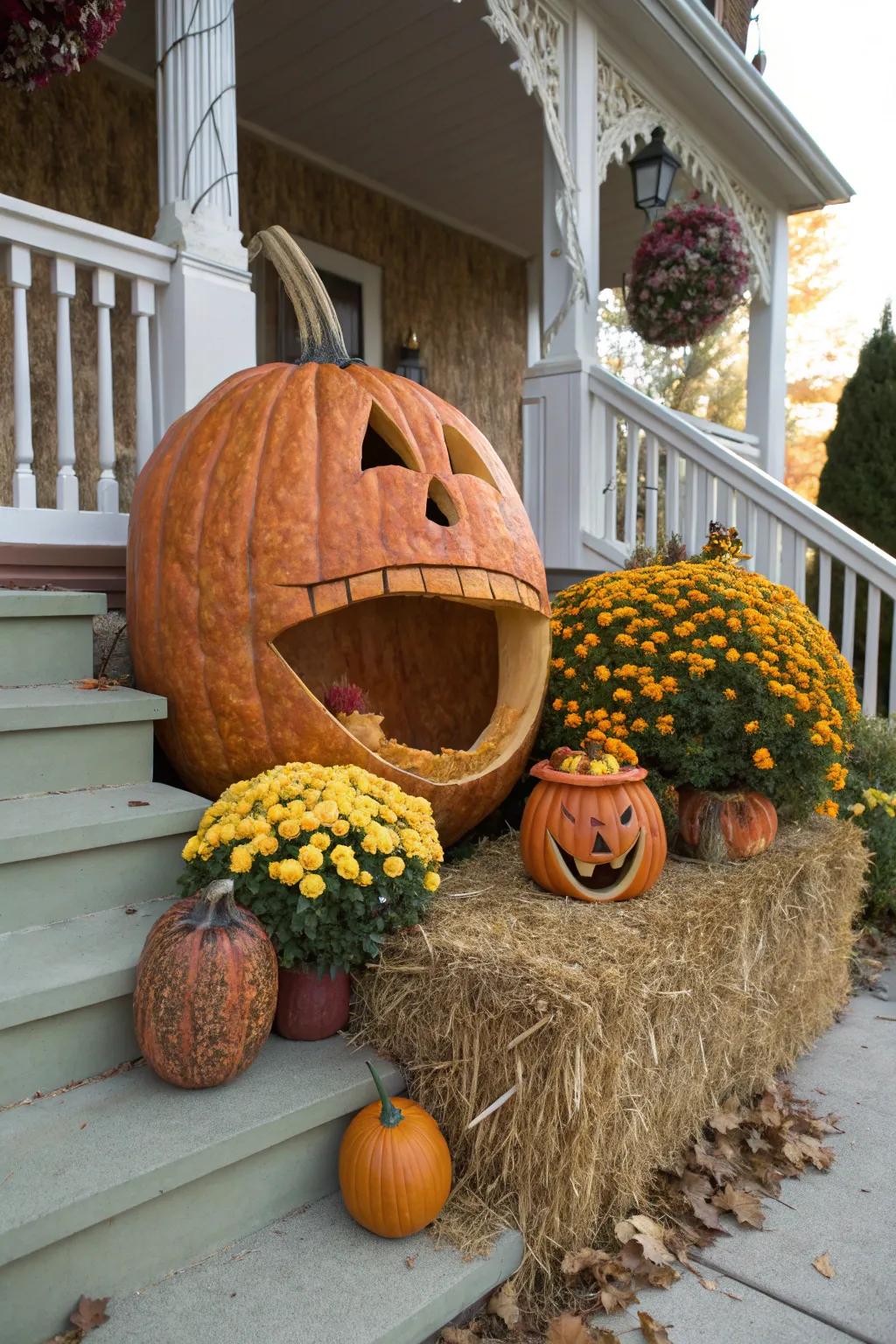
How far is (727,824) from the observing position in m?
2.53

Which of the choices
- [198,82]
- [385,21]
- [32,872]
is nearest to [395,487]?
[32,872]

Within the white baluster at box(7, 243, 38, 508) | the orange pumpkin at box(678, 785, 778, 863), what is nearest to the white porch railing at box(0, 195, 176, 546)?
the white baluster at box(7, 243, 38, 508)

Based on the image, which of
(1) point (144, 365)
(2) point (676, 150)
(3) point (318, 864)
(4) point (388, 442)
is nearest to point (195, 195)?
(1) point (144, 365)

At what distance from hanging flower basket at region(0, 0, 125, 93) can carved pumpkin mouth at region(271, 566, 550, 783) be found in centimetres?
175

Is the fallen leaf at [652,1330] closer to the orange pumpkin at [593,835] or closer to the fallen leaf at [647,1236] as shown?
the fallen leaf at [647,1236]

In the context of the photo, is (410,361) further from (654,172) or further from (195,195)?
(195,195)

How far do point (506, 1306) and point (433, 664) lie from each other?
1.78 m

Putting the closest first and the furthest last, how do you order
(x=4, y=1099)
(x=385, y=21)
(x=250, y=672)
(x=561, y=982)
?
(x=4, y=1099) < (x=561, y=982) < (x=250, y=672) < (x=385, y=21)

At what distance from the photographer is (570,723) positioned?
2.71 meters

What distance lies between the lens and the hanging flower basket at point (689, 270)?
525cm

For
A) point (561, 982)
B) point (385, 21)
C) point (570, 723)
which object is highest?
point (385, 21)

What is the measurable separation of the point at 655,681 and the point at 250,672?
1.13 meters

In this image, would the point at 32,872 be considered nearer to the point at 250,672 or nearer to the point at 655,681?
the point at 250,672

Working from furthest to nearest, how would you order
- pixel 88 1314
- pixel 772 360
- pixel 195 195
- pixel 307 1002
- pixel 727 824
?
pixel 772 360 < pixel 195 195 < pixel 727 824 < pixel 307 1002 < pixel 88 1314
